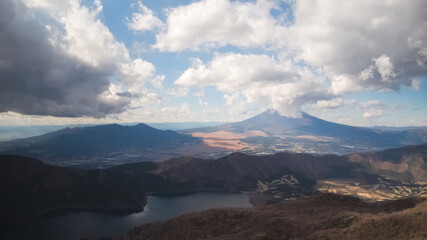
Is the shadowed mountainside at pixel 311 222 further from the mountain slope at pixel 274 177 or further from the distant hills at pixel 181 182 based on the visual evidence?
the mountain slope at pixel 274 177

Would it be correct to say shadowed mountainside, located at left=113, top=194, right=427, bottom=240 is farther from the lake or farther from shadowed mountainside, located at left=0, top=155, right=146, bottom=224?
shadowed mountainside, located at left=0, top=155, right=146, bottom=224

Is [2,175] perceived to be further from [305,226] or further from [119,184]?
[305,226]

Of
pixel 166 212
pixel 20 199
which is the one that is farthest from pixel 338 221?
pixel 20 199

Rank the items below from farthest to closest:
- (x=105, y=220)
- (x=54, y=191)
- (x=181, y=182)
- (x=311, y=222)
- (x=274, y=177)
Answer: (x=274, y=177), (x=181, y=182), (x=54, y=191), (x=105, y=220), (x=311, y=222)

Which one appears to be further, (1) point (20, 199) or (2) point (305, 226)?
(1) point (20, 199)

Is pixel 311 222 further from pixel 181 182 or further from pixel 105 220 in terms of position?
pixel 181 182

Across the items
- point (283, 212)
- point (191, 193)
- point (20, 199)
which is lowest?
point (191, 193)

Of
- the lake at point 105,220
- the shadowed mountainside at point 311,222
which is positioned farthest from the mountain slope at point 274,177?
the shadowed mountainside at point 311,222

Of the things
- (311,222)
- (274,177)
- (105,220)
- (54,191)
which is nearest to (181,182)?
(105,220)
